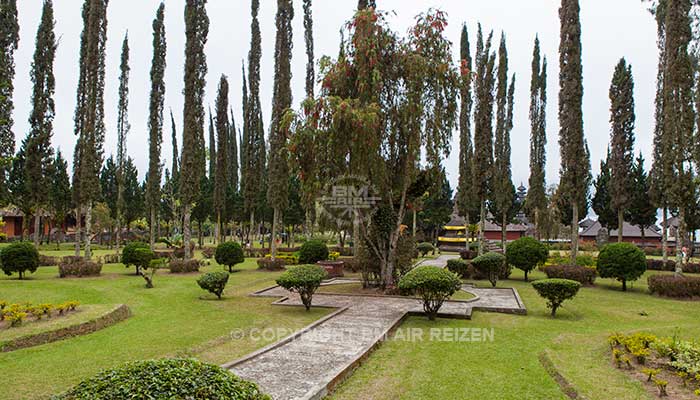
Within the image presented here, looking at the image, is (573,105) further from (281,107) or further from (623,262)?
(281,107)

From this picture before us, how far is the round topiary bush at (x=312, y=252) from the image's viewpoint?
21.9 meters

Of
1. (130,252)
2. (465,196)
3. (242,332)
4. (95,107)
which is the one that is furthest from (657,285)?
(95,107)

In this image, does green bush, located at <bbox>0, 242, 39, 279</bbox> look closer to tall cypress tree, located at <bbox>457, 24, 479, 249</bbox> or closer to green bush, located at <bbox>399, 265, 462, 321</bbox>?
green bush, located at <bbox>399, 265, 462, 321</bbox>

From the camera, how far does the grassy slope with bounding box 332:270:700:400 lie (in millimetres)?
5746

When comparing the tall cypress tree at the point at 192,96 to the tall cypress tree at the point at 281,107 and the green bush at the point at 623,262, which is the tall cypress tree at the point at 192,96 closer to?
the tall cypress tree at the point at 281,107

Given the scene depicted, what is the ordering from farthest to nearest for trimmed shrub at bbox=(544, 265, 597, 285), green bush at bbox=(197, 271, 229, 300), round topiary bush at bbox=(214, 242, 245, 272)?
1. round topiary bush at bbox=(214, 242, 245, 272)
2. trimmed shrub at bbox=(544, 265, 597, 285)
3. green bush at bbox=(197, 271, 229, 300)

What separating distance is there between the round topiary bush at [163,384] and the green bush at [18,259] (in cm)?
1608

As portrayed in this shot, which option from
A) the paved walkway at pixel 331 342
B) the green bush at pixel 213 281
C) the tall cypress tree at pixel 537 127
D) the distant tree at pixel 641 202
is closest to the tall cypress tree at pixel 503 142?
the tall cypress tree at pixel 537 127

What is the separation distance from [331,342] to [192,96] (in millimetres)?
17958

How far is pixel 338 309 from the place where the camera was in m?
11.4

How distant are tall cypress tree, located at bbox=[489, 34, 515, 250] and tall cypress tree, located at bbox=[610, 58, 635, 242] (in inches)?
263

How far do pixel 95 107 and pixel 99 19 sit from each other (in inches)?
177

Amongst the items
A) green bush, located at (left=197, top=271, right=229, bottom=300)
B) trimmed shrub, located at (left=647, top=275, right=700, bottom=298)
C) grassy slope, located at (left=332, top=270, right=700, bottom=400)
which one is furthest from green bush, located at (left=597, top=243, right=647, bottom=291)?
green bush, located at (left=197, top=271, right=229, bottom=300)

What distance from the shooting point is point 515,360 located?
284 inches
